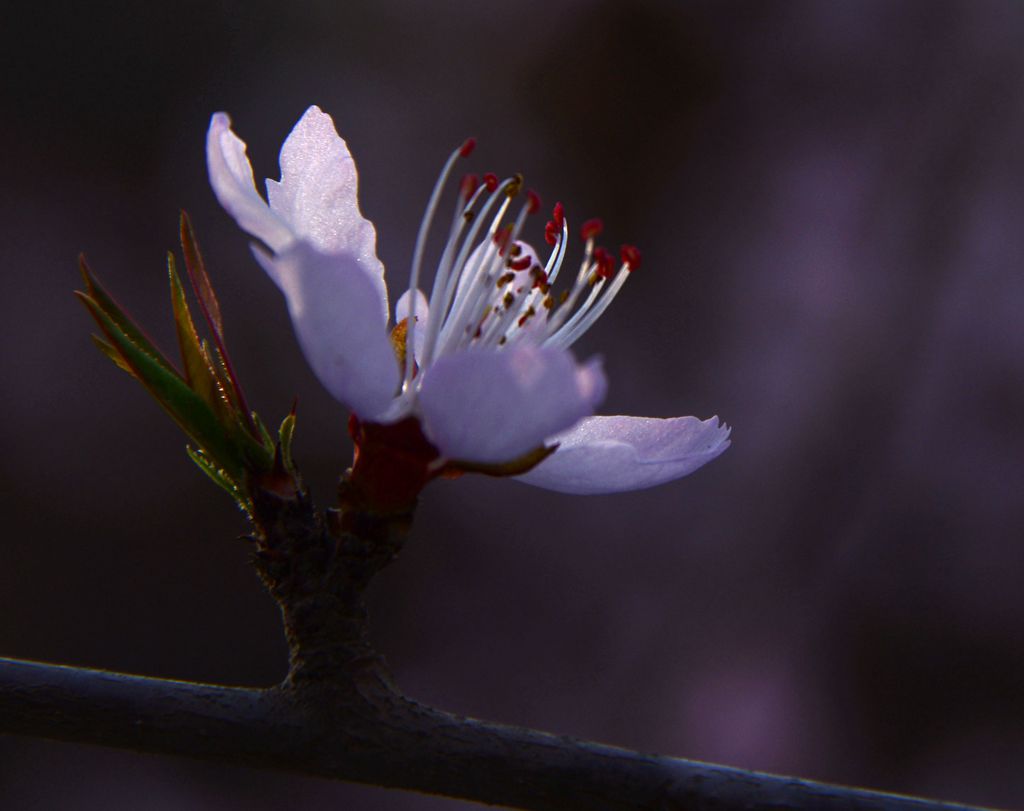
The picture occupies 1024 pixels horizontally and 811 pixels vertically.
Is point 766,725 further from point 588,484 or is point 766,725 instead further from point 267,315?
point 588,484

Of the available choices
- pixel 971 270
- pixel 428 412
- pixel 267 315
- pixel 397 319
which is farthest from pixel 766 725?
pixel 428 412

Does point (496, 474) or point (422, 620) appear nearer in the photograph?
point (496, 474)

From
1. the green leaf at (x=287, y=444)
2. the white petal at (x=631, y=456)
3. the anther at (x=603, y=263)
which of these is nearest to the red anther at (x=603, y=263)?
the anther at (x=603, y=263)

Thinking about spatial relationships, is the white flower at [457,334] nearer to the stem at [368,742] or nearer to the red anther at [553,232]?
the red anther at [553,232]

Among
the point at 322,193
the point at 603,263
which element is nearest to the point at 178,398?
the point at 322,193

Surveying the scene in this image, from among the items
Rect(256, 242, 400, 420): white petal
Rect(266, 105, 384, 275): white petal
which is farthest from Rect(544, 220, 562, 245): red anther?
Rect(256, 242, 400, 420): white petal

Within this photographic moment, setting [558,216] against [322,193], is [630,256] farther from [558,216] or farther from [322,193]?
[322,193]
